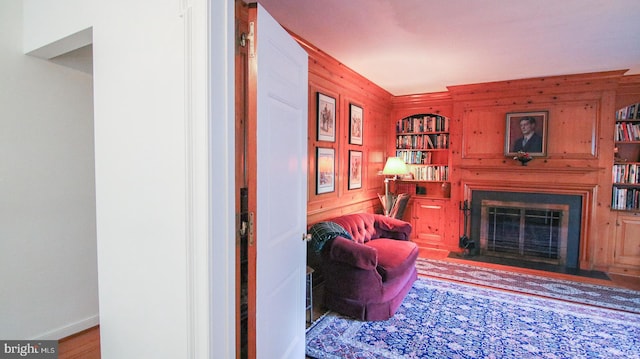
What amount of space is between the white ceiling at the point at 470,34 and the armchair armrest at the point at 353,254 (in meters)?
1.91

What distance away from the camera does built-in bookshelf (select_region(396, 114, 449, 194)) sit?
216 inches

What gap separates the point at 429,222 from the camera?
5.56m

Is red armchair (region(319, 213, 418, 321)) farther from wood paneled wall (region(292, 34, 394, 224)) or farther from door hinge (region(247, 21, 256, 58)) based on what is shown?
door hinge (region(247, 21, 256, 58))

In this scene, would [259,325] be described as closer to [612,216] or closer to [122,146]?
[122,146]

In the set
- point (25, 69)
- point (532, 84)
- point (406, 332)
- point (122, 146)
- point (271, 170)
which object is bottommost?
point (406, 332)

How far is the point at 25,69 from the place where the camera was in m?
2.30

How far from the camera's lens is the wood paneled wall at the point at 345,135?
11.8ft

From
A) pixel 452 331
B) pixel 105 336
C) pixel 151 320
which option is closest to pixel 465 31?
pixel 452 331

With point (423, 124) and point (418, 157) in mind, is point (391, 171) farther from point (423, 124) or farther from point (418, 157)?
point (423, 124)

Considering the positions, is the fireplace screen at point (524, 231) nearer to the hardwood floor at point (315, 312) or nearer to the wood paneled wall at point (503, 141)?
the wood paneled wall at point (503, 141)

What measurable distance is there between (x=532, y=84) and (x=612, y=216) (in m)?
2.07

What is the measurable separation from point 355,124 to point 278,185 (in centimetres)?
293

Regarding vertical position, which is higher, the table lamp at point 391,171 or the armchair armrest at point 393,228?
the table lamp at point 391,171

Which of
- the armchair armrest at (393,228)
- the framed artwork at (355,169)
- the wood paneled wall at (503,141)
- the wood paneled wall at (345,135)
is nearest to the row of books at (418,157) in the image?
the wood paneled wall at (345,135)
